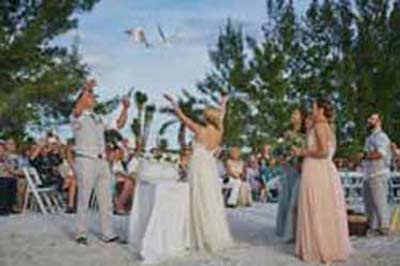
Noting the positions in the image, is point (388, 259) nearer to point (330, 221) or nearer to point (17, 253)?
point (330, 221)

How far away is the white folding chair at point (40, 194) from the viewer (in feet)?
62.3

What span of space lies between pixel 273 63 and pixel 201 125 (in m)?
30.5

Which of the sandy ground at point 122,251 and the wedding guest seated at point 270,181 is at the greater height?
the wedding guest seated at point 270,181

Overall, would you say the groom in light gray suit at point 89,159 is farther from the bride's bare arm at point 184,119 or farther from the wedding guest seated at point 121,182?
the wedding guest seated at point 121,182

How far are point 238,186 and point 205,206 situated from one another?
9.64 meters

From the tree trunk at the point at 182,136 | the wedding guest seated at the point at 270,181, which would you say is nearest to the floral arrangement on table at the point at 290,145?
the tree trunk at the point at 182,136

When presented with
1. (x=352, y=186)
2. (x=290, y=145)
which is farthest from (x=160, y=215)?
(x=352, y=186)

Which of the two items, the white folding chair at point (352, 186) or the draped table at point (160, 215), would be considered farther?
the white folding chair at point (352, 186)

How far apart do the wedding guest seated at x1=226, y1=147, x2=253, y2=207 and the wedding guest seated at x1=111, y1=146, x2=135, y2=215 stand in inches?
108

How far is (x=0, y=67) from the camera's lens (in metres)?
29.4

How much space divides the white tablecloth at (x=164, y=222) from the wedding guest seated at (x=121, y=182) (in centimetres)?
594

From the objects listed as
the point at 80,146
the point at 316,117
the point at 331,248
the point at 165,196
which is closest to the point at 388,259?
the point at 331,248

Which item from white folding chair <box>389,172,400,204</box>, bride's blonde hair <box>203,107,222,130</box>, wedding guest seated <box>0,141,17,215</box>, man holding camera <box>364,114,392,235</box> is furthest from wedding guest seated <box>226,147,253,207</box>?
bride's blonde hair <box>203,107,222,130</box>

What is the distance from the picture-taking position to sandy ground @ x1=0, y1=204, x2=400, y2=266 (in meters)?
11.6
